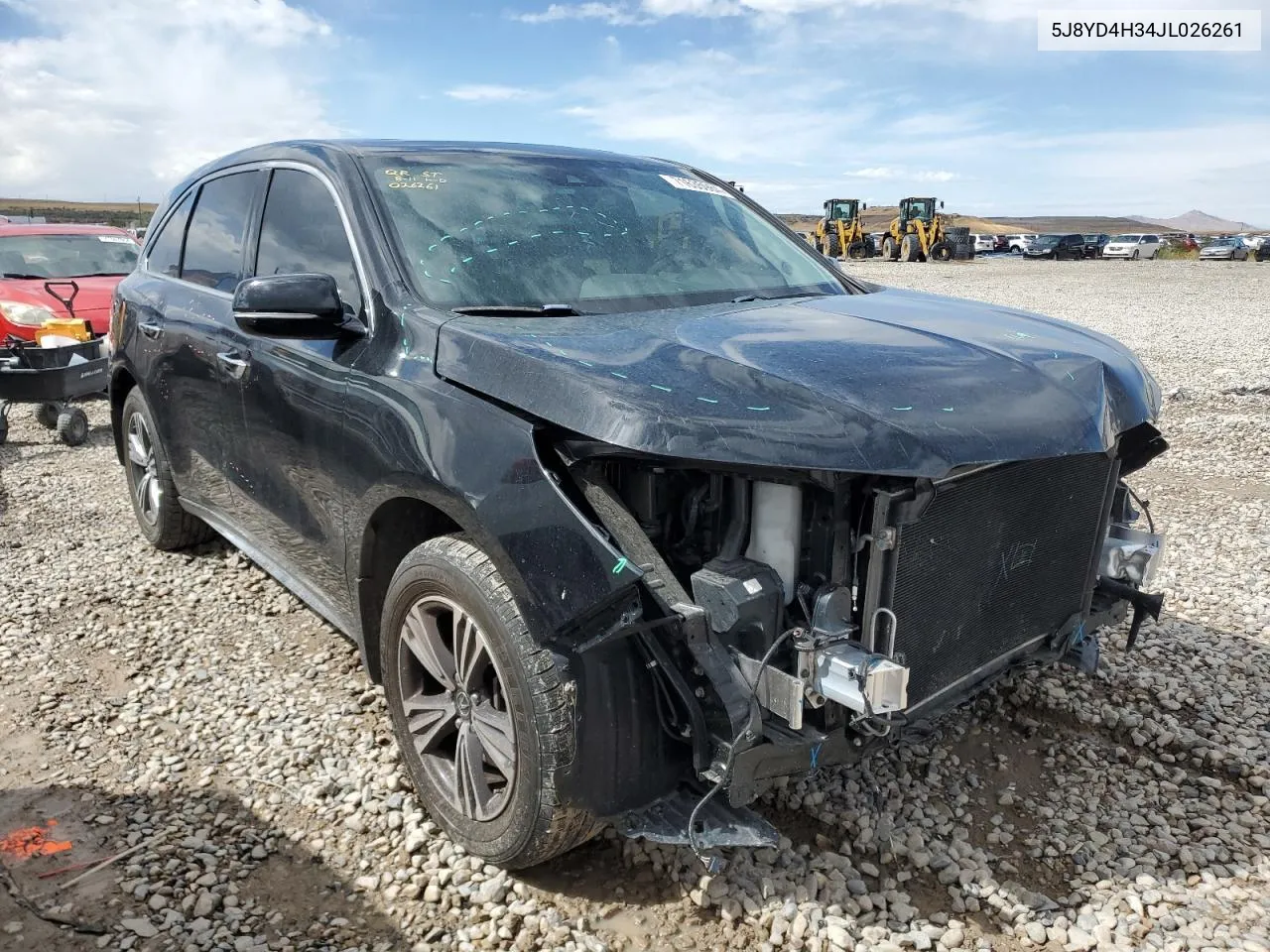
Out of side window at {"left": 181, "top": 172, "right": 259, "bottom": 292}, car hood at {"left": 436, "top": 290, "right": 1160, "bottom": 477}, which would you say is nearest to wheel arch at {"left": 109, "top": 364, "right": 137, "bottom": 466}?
side window at {"left": 181, "top": 172, "right": 259, "bottom": 292}

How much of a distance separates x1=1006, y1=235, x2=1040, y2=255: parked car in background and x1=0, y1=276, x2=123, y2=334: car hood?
5229 cm

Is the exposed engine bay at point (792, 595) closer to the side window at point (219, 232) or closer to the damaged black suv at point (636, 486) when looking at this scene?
the damaged black suv at point (636, 486)

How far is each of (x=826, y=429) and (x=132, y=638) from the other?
3.47 meters

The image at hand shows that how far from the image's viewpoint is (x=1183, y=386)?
10.1m

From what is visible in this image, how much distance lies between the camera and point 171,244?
4.73m

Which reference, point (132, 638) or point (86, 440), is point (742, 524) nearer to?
point (132, 638)

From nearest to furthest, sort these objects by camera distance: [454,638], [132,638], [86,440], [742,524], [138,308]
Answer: [742,524] < [454,638] < [132,638] < [138,308] < [86,440]

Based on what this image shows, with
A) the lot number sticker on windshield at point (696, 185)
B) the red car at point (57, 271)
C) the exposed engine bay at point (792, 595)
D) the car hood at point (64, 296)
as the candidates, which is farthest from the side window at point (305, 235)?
the red car at point (57, 271)

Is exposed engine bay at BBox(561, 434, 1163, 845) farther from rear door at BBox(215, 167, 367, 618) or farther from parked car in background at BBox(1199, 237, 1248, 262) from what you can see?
parked car in background at BBox(1199, 237, 1248, 262)

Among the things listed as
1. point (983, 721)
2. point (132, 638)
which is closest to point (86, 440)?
point (132, 638)

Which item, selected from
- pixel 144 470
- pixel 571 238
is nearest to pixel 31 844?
pixel 571 238

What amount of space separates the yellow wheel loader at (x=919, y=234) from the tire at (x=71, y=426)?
37.2m

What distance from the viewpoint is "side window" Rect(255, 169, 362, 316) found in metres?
3.09

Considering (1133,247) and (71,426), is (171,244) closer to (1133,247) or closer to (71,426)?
(71,426)
